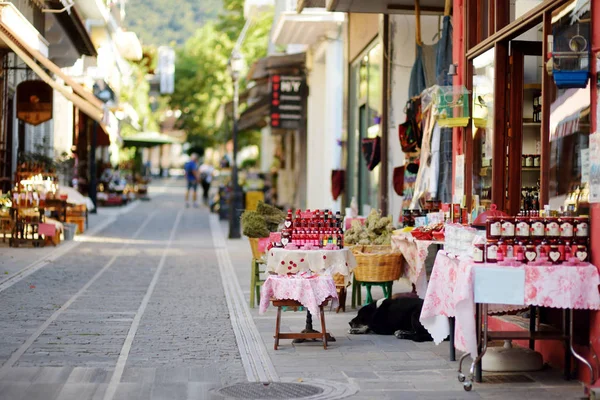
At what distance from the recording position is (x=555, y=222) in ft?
28.3

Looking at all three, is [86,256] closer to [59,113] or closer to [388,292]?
[388,292]

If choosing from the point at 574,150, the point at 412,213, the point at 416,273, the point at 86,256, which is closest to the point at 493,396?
the point at 574,150

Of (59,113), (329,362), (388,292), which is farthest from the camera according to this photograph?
(59,113)

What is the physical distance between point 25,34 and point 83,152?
62.1ft

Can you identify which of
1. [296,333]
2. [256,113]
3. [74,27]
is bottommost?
[296,333]

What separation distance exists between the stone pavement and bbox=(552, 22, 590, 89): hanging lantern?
3.72m

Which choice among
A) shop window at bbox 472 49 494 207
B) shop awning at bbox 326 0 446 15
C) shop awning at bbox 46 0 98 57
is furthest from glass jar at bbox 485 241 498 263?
shop awning at bbox 46 0 98 57

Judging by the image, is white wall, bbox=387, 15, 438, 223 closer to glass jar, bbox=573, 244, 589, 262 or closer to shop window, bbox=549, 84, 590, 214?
shop window, bbox=549, 84, 590, 214

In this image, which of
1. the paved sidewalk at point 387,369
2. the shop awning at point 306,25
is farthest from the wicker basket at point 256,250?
the shop awning at point 306,25

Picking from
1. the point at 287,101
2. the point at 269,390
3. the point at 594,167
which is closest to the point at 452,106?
the point at 594,167

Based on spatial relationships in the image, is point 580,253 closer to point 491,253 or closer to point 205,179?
point 491,253

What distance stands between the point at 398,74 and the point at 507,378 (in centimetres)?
987

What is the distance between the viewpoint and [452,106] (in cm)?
1265

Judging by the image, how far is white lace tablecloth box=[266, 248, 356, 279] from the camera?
38.2ft
